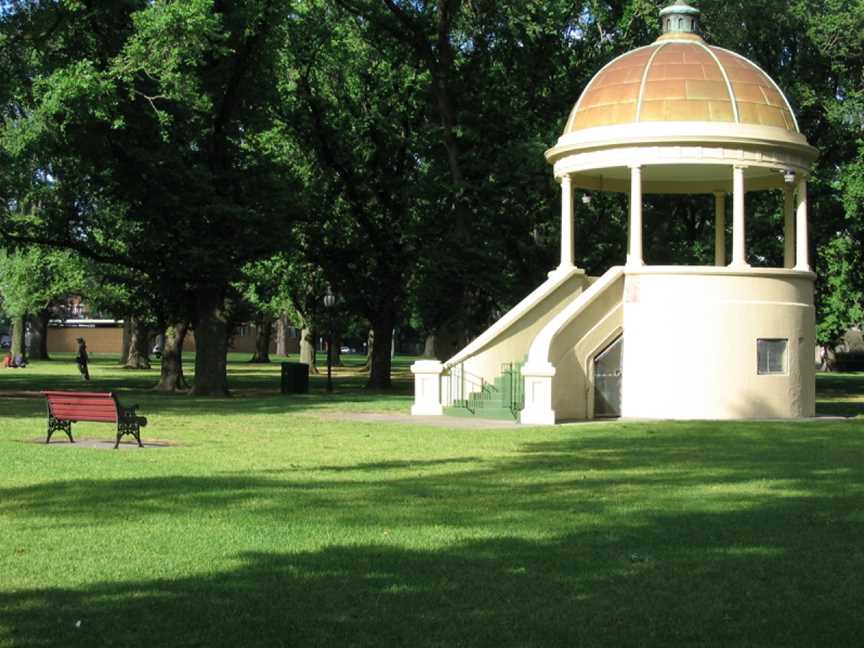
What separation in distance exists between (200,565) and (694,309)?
2101 centimetres

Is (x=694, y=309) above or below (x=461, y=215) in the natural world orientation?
below

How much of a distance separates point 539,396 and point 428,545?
1610 cm

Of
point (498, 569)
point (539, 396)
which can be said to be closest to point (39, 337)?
point (539, 396)

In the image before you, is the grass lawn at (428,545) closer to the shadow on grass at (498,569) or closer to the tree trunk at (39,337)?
the shadow on grass at (498,569)

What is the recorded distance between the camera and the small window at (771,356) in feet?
98.0

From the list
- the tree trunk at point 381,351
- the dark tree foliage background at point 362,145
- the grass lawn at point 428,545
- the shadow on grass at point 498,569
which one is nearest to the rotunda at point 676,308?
the grass lawn at point 428,545

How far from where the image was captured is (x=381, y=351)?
4694 cm

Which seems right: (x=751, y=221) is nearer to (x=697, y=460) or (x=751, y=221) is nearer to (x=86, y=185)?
(x=86, y=185)

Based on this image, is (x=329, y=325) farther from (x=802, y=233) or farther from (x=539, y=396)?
(x=539, y=396)

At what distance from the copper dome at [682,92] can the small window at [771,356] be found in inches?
186

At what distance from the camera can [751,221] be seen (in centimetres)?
4416

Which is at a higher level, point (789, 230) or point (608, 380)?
point (789, 230)

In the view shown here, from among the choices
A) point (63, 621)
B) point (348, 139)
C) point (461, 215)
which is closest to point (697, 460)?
point (63, 621)

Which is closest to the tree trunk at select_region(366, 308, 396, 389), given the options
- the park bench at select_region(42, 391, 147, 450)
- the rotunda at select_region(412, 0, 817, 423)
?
the rotunda at select_region(412, 0, 817, 423)
